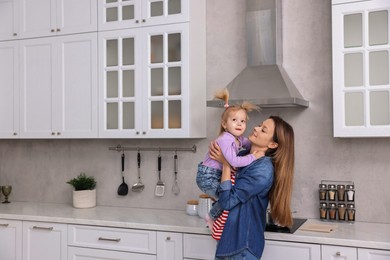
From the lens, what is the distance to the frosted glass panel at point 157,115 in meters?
3.17

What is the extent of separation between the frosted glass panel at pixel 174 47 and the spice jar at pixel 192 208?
3.29 feet

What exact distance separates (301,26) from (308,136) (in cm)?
74

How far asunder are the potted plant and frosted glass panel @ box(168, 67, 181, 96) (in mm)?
1056

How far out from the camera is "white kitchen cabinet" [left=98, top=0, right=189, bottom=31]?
311 cm

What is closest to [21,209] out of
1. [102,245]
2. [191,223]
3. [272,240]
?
[102,245]

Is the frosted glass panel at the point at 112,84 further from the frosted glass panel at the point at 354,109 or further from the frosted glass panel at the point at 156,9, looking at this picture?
the frosted glass panel at the point at 354,109

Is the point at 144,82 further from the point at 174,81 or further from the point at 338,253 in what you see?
the point at 338,253

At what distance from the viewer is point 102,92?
333 cm

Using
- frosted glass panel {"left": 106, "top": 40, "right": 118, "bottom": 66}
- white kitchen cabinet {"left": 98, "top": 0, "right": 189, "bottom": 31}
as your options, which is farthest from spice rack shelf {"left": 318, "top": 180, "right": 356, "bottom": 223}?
frosted glass panel {"left": 106, "top": 40, "right": 118, "bottom": 66}

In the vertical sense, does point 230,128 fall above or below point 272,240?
above

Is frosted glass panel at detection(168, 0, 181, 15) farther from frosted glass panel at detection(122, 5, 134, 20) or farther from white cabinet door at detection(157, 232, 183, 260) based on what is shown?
white cabinet door at detection(157, 232, 183, 260)

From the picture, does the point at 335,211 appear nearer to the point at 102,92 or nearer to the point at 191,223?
the point at 191,223

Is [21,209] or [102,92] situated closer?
[102,92]

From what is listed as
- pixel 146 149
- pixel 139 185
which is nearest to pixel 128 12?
pixel 146 149
